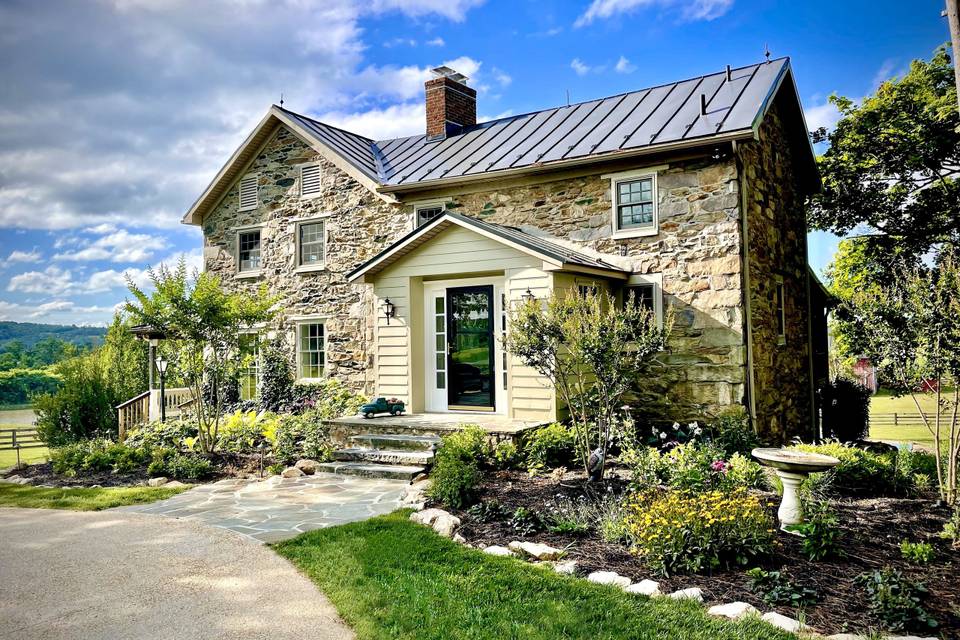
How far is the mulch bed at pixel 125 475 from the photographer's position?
965cm

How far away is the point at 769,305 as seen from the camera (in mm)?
11875

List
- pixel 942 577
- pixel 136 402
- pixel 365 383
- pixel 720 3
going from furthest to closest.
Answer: pixel 136 402
pixel 365 383
pixel 720 3
pixel 942 577

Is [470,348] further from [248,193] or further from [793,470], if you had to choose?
[248,193]

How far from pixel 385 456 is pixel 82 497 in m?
4.07

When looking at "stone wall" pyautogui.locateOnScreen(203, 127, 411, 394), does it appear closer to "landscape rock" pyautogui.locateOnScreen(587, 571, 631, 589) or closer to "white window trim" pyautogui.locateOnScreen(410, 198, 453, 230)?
"white window trim" pyautogui.locateOnScreen(410, 198, 453, 230)

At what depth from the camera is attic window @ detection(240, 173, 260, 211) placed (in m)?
16.2

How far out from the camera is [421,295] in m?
12.1

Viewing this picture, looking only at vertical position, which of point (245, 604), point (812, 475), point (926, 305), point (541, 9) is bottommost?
point (245, 604)

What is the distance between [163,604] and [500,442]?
17.1 feet

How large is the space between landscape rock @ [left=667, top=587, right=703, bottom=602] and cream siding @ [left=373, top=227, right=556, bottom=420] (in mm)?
5525

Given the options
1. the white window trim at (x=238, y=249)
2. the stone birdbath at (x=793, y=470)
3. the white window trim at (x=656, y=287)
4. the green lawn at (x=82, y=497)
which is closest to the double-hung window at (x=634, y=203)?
the white window trim at (x=656, y=287)

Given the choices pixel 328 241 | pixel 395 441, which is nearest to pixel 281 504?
pixel 395 441

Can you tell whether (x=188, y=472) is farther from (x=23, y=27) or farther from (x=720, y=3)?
(x=720, y=3)

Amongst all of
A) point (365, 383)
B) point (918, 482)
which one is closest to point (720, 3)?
point (918, 482)
